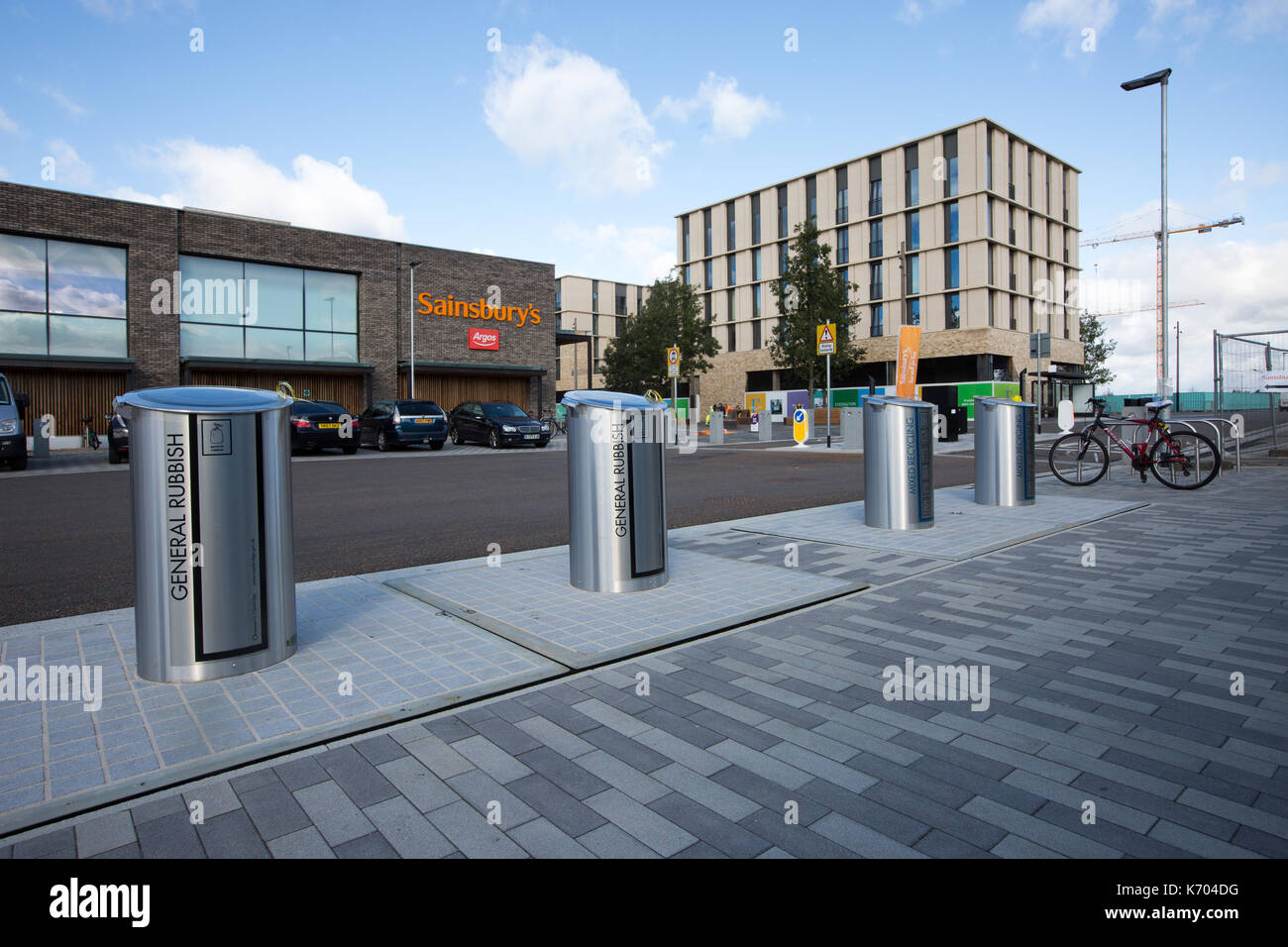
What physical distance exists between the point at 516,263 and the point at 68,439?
61.5 feet

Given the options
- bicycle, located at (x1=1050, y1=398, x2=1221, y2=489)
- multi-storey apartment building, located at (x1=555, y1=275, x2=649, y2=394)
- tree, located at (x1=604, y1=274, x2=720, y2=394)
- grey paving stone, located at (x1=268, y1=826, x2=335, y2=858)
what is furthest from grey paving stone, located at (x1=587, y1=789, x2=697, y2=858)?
multi-storey apartment building, located at (x1=555, y1=275, x2=649, y2=394)

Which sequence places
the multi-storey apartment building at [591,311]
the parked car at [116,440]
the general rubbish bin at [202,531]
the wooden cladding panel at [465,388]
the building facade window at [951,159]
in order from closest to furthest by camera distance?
the general rubbish bin at [202,531]
the parked car at [116,440]
the wooden cladding panel at [465,388]
the building facade window at [951,159]
the multi-storey apartment building at [591,311]

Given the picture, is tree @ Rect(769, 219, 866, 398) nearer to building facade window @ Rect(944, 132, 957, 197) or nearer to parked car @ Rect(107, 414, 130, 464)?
building facade window @ Rect(944, 132, 957, 197)

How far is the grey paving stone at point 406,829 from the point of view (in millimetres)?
2350

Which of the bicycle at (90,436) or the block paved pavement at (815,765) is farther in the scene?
the bicycle at (90,436)

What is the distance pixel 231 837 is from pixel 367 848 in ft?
1.42

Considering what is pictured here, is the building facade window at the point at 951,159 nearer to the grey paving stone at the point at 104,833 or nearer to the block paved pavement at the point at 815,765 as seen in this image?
the block paved pavement at the point at 815,765

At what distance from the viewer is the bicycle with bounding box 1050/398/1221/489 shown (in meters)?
11.4

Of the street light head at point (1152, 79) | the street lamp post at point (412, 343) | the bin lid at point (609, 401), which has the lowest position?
the bin lid at point (609, 401)

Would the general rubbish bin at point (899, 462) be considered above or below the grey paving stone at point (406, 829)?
above

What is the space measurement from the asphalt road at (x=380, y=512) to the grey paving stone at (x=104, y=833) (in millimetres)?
3218

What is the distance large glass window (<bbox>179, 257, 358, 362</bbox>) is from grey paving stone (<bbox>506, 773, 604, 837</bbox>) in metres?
29.9

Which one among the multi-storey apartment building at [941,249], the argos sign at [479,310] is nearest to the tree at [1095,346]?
the multi-storey apartment building at [941,249]

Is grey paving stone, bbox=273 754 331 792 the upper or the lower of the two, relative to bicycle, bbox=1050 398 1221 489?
lower
